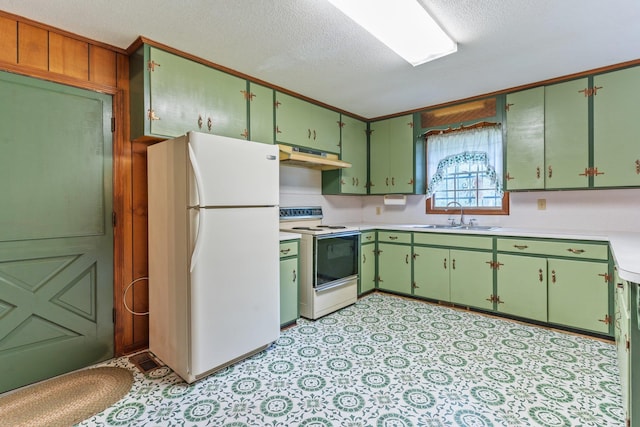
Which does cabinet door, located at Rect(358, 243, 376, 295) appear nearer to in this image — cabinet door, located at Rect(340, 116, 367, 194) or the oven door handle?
the oven door handle

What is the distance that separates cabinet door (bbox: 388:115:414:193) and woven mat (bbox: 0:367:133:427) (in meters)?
3.41

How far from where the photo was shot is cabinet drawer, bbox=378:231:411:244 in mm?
3668

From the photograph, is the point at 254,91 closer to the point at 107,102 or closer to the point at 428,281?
the point at 107,102

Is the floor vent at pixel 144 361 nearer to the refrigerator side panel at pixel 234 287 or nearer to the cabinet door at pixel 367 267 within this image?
the refrigerator side panel at pixel 234 287

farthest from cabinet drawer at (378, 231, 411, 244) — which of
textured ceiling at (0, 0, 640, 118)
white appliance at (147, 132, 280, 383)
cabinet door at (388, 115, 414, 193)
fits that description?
white appliance at (147, 132, 280, 383)

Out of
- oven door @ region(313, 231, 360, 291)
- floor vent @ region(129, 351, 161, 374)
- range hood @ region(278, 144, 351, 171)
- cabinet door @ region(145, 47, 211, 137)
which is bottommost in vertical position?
floor vent @ region(129, 351, 161, 374)

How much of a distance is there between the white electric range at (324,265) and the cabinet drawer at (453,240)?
730 millimetres

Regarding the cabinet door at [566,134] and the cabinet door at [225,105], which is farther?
the cabinet door at [566,134]

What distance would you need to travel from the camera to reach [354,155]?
4.17 m

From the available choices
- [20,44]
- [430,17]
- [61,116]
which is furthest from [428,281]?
[20,44]

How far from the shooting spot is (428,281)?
352cm

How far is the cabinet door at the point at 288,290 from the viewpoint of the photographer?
2832mm

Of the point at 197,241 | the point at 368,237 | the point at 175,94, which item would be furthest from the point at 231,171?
the point at 368,237

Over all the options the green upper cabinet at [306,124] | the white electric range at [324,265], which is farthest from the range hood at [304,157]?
the white electric range at [324,265]
